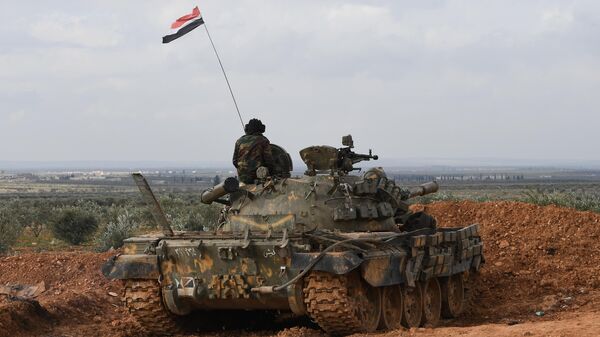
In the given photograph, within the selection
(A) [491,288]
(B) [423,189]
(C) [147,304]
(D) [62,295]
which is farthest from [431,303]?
(D) [62,295]

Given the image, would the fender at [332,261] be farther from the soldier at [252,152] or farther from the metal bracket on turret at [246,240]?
the soldier at [252,152]

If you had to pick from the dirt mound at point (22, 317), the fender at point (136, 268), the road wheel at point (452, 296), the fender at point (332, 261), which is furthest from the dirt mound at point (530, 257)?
the dirt mound at point (22, 317)

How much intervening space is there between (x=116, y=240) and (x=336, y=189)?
1145cm

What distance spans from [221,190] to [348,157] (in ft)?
7.61

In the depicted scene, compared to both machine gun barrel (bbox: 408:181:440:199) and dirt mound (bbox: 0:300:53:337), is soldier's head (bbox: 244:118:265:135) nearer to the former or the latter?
machine gun barrel (bbox: 408:181:440:199)

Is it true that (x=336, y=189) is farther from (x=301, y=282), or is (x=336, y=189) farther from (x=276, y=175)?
(x=301, y=282)

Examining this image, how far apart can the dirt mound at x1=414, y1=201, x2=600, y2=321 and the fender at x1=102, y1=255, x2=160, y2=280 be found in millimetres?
5259

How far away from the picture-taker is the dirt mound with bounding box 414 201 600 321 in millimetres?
16156

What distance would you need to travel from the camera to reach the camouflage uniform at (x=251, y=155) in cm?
1448

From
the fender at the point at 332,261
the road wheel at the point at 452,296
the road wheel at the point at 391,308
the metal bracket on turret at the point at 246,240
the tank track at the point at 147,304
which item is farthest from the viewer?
the road wheel at the point at 452,296

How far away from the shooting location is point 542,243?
19547mm

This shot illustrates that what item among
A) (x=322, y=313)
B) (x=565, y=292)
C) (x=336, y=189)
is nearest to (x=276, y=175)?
(x=336, y=189)

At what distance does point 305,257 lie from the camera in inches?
478

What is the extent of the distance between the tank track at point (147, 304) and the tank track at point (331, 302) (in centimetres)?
212
